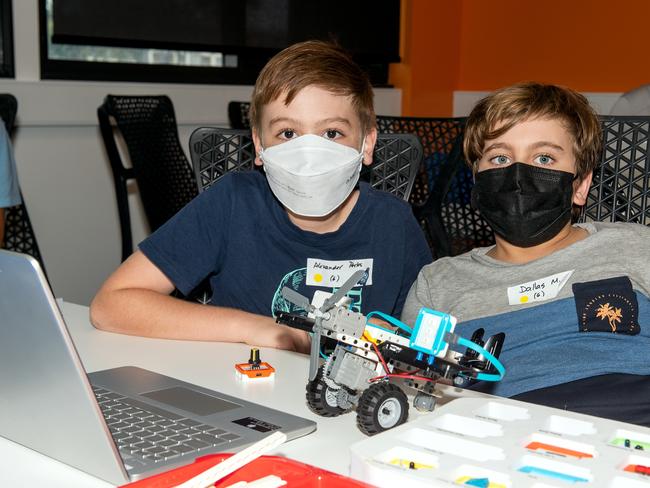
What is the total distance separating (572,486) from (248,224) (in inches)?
38.6

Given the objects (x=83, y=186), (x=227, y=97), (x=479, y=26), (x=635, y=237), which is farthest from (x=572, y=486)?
(x=479, y=26)

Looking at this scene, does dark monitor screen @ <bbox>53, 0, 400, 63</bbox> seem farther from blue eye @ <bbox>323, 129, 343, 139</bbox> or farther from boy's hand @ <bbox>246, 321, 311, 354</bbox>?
boy's hand @ <bbox>246, 321, 311, 354</bbox>

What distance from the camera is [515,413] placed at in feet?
2.71

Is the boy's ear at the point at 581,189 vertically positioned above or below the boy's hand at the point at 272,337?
above

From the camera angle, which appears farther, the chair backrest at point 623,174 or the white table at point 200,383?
the chair backrest at point 623,174

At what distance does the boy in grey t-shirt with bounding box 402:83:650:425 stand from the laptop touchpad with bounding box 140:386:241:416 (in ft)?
1.56

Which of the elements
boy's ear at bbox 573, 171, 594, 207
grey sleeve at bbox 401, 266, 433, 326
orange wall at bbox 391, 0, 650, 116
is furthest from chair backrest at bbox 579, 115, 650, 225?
orange wall at bbox 391, 0, 650, 116

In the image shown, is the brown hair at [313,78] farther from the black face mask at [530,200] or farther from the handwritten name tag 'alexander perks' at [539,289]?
the handwritten name tag 'alexander perks' at [539,289]

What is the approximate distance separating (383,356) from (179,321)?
20.3 inches

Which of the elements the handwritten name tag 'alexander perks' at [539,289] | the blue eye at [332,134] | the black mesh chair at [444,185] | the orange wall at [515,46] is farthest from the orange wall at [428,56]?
the handwritten name tag 'alexander perks' at [539,289]

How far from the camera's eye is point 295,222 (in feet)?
5.16

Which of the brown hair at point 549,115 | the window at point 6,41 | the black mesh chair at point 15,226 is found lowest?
the black mesh chair at point 15,226

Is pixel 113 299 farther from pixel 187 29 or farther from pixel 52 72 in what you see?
pixel 187 29

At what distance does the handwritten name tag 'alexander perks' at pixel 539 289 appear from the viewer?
132 centimetres
